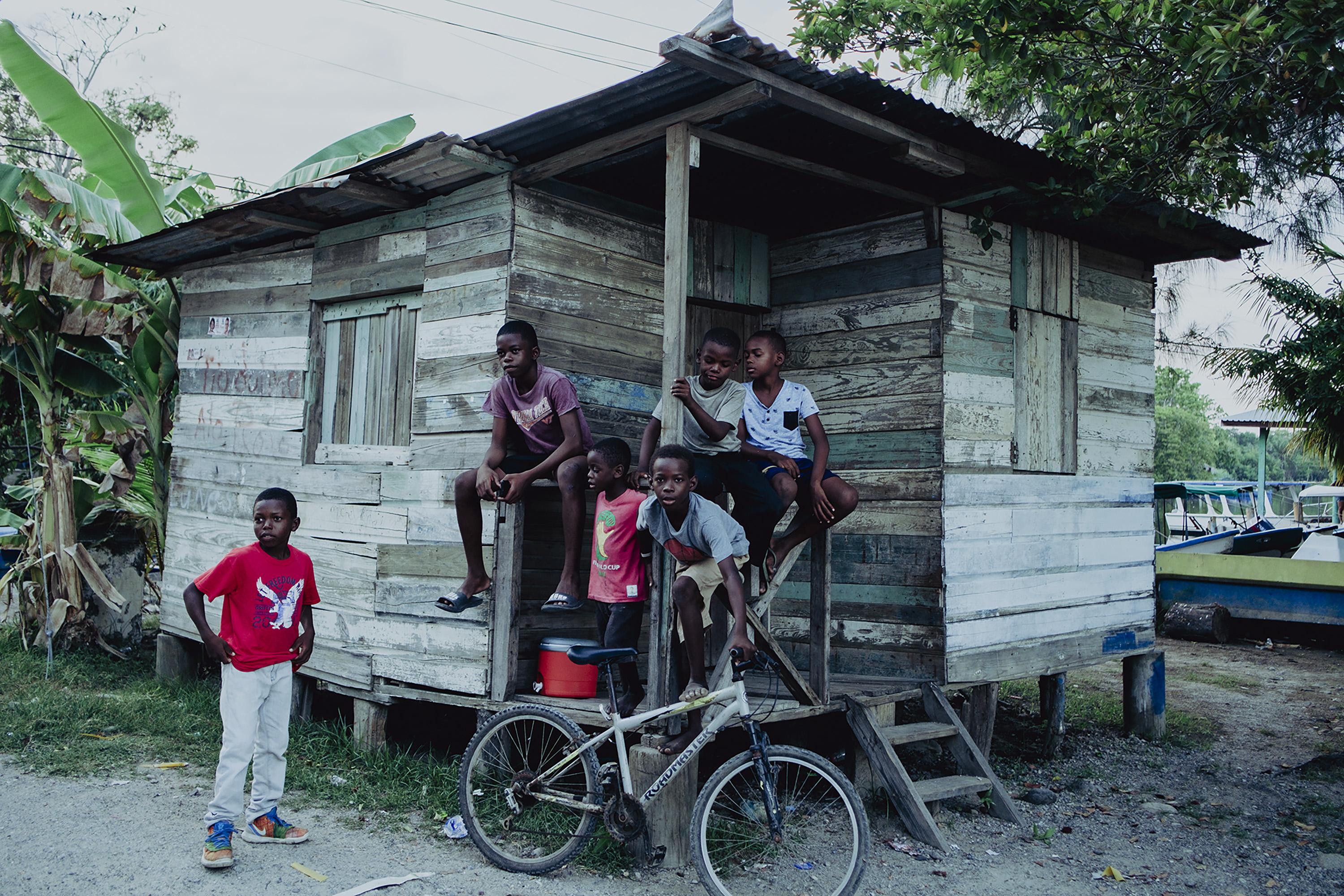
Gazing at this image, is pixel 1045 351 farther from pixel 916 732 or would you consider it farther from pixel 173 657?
pixel 173 657

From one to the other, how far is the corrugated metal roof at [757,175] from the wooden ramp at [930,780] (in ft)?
10.4

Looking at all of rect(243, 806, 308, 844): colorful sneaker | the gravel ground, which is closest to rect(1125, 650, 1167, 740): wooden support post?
the gravel ground

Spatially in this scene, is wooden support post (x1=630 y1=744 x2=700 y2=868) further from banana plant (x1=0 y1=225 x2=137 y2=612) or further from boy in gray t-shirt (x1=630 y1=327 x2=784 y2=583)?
banana plant (x1=0 y1=225 x2=137 y2=612)

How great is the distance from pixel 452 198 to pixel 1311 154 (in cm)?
536

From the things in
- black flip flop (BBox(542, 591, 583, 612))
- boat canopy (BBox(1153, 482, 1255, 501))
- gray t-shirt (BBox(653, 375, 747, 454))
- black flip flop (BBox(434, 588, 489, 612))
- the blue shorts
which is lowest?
black flip flop (BBox(434, 588, 489, 612))

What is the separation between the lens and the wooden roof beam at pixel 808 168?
212 inches

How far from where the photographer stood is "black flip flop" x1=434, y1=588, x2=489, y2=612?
575 cm

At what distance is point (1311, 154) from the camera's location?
21.2ft

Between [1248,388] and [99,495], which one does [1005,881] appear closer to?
[99,495]

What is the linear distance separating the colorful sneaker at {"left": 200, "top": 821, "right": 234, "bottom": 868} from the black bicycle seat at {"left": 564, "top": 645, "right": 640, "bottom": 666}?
1.71m

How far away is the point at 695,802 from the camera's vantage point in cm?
471

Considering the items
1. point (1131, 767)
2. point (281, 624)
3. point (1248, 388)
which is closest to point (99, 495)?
point (281, 624)

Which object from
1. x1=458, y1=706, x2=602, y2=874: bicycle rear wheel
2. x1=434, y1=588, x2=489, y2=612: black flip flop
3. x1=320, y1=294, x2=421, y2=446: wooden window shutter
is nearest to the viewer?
x1=458, y1=706, x2=602, y2=874: bicycle rear wheel

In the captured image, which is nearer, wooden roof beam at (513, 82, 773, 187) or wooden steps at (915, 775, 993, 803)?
wooden roof beam at (513, 82, 773, 187)
